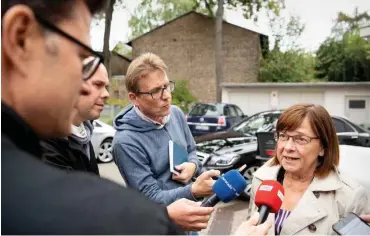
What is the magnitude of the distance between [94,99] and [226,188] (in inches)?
37.0

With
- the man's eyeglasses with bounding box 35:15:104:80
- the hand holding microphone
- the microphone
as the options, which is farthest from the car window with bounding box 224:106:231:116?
the man's eyeglasses with bounding box 35:15:104:80

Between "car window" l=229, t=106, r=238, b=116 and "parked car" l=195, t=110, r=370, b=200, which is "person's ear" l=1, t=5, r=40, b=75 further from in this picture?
"car window" l=229, t=106, r=238, b=116

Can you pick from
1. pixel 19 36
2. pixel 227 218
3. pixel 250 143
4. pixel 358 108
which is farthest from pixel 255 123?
pixel 358 108

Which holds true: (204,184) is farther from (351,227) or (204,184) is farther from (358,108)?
(358,108)

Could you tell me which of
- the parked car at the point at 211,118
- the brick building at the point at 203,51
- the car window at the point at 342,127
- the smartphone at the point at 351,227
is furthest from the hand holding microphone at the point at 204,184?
the brick building at the point at 203,51

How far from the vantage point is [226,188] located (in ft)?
5.78

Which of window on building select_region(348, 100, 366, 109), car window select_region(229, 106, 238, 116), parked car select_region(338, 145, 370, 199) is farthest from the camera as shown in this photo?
window on building select_region(348, 100, 366, 109)

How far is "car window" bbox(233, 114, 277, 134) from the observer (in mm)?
9578

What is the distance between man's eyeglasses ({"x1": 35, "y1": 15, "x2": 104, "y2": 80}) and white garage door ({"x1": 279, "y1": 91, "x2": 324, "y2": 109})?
887 inches

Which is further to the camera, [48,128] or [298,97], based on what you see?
[298,97]

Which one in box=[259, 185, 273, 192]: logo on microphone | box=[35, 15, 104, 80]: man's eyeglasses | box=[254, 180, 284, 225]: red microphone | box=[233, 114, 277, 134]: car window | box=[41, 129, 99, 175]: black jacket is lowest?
box=[233, 114, 277, 134]: car window

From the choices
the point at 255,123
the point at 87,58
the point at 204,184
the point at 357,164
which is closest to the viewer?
the point at 87,58

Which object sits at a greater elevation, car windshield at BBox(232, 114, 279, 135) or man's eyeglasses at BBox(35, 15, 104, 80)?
man's eyeglasses at BBox(35, 15, 104, 80)

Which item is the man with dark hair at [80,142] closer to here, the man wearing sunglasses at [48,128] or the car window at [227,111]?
the man wearing sunglasses at [48,128]
